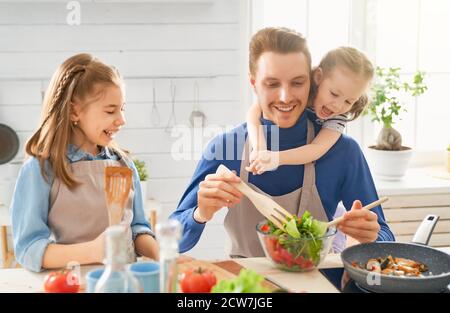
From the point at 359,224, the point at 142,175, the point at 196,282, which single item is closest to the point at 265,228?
the point at 359,224

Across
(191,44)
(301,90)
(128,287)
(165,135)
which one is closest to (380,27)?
(191,44)

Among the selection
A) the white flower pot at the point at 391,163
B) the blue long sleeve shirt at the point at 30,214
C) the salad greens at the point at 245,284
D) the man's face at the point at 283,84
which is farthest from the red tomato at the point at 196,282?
the white flower pot at the point at 391,163

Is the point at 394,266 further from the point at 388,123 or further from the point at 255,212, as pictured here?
the point at 388,123

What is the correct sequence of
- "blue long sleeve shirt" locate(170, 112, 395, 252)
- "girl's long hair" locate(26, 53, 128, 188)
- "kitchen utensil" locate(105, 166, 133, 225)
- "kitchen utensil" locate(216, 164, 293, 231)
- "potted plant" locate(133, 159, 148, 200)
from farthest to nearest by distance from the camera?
"potted plant" locate(133, 159, 148, 200) < "blue long sleeve shirt" locate(170, 112, 395, 252) < "girl's long hair" locate(26, 53, 128, 188) < "kitchen utensil" locate(216, 164, 293, 231) < "kitchen utensil" locate(105, 166, 133, 225)

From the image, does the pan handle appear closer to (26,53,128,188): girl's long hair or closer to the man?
the man

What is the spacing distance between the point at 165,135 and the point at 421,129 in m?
1.41

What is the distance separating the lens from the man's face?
170cm

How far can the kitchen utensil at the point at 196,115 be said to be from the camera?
3.11 m

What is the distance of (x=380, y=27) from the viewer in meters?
3.27

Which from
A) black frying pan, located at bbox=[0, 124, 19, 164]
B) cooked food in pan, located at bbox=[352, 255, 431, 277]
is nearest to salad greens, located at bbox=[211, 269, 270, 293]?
cooked food in pan, located at bbox=[352, 255, 431, 277]

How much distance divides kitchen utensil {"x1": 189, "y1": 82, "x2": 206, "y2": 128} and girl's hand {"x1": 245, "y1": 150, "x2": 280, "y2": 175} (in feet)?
4.63

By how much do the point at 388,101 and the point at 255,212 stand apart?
5.05 feet

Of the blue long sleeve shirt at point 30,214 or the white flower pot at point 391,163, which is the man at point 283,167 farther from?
the white flower pot at point 391,163
